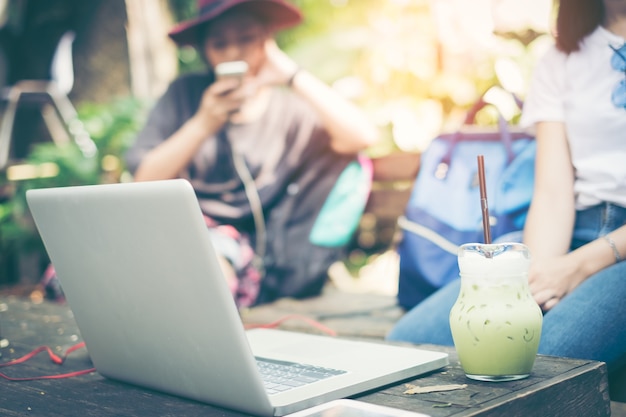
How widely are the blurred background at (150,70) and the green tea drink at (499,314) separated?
2504 mm

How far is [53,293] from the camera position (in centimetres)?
Result: 335

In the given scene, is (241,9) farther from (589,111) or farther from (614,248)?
(614,248)

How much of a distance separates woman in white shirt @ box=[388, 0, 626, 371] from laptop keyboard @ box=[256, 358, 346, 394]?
0.58 meters

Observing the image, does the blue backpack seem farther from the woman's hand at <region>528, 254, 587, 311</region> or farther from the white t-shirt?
the woman's hand at <region>528, 254, 587, 311</region>

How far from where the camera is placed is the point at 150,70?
185 inches

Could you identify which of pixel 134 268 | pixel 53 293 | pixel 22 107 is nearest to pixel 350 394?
pixel 134 268

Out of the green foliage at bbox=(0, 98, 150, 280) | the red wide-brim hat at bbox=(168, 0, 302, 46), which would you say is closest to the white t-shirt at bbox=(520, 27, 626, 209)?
the red wide-brim hat at bbox=(168, 0, 302, 46)

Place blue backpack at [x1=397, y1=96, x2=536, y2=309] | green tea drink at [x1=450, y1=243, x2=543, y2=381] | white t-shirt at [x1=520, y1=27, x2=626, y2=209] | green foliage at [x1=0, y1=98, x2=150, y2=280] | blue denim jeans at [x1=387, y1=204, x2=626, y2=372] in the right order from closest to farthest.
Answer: green tea drink at [x1=450, y1=243, x2=543, y2=381], blue denim jeans at [x1=387, y1=204, x2=626, y2=372], white t-shirt at [x1=520, y1=27, x2=626, y2=209], blue backpack at [x1=397, y1=96, x2=536, y2=309], green foliage at [x1=0, y1=98, x2=150, y2=280]

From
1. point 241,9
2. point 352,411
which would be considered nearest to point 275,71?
point 241,9

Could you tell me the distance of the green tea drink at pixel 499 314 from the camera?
1.07 meters

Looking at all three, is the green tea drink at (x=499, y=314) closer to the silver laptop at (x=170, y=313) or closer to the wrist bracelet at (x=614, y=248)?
the silver laptop at (x=170, y=313)

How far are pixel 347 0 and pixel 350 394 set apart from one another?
4675 millimetres

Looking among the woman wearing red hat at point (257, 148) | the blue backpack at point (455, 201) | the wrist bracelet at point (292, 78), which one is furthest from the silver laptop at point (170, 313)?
the wrist bracelet at point (292, 78)

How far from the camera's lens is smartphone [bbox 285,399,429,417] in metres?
0.94
